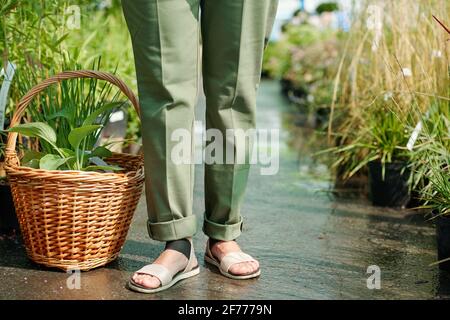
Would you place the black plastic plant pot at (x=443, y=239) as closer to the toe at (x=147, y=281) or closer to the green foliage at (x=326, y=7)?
the toe at (x=147, y=281)

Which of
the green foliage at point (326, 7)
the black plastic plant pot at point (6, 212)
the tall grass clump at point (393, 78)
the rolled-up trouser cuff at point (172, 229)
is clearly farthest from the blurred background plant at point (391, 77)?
the green foliage at point (326, 7)

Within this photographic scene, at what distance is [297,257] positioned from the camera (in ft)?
9.89

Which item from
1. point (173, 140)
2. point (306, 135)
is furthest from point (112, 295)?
point (306, 135)

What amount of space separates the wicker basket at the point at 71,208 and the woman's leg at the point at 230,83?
0.31 metres

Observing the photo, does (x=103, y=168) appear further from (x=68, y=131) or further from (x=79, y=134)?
(x=68, y=131)

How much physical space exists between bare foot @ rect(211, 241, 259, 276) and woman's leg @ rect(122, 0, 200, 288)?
6.6 inches

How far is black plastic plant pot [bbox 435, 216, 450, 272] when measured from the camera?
2836 millimetres

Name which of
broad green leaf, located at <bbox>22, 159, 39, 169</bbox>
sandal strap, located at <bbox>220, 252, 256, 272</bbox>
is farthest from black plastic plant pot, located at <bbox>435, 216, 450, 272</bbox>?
broad green leaf, located at <bbox>22, 159, 39, 169</bbox>

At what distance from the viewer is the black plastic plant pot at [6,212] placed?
125 inches

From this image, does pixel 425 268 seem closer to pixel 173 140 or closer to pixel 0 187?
pixel 173 140

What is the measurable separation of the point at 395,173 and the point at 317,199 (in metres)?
0.45

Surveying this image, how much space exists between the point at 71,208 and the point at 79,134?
27 cm

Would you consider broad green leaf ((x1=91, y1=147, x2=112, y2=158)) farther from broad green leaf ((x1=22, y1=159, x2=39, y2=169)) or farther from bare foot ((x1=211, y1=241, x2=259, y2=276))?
bare foot ((x1=211, y1=241, x2=259, y2=276))

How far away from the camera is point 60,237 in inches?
105
